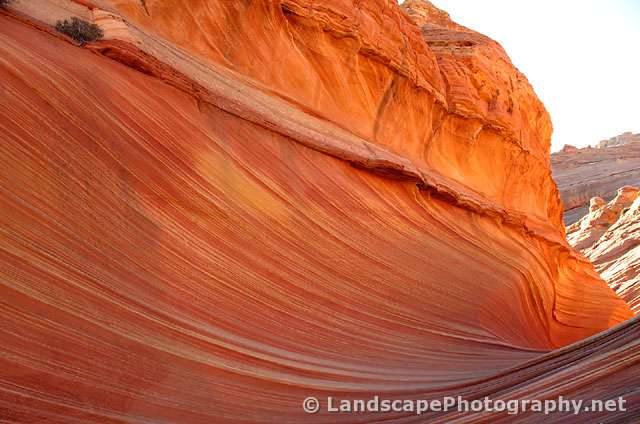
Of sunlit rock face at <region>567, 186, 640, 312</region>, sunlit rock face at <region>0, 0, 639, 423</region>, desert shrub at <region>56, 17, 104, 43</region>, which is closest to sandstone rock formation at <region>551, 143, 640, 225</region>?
sunlit rock face at <region>567, 186, 640, 312</region>

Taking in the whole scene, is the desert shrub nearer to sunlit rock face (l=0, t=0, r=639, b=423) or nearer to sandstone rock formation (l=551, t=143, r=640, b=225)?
sunlit rock face (l=0, t=0, r=639, b=423)

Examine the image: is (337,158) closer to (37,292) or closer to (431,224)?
(431,224)

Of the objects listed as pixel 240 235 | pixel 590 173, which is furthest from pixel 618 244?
pixel 590 173

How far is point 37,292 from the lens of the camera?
2.75 m

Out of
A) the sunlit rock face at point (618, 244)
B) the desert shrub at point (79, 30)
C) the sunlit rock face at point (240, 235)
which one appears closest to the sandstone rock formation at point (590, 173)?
the sunlit rock face at point (618, 244)

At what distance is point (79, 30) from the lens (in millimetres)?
4188

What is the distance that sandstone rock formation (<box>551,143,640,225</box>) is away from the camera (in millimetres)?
30688

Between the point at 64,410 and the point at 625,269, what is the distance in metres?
16.6

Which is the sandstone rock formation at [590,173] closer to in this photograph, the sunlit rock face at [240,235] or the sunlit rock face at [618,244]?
the sunlit rock face at [618,244]

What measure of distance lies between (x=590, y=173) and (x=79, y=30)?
36891mm

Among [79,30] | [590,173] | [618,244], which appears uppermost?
[590,173]

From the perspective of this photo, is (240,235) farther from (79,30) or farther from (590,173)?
(590,173)

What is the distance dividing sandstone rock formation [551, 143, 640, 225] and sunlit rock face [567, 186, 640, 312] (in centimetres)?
758

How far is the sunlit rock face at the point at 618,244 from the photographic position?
1438cm
